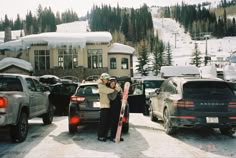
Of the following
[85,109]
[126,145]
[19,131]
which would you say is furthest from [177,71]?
[19,131]

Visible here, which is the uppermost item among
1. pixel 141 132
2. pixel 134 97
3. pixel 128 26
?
pixel 128 26

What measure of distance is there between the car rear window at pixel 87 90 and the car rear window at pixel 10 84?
1.69 meters

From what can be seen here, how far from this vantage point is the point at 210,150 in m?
7.24

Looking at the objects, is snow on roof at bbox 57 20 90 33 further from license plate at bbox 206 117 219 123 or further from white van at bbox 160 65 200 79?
license plate at bbox 206 117 219 123

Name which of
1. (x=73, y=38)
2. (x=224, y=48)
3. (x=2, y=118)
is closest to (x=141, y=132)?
(x=2, y=118)

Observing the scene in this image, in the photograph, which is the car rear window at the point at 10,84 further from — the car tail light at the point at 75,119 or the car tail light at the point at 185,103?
the car tail light at the point at 185,103

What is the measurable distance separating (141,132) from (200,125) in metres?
2.10

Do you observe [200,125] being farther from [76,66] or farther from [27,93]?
[76,66]

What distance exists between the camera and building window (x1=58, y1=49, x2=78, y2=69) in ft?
118

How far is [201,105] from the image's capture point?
8.16 metres

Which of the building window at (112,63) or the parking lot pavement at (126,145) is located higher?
the building window at (112,63)

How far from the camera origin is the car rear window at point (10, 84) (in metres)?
9.02

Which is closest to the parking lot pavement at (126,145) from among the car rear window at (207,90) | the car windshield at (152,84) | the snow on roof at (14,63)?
the car rear window at (207,90)

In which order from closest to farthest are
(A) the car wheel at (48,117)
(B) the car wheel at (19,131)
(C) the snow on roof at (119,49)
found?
(B) the car wheel at (19,131) < (A) the car wheel at (48,117) < (C) the snow on roof at (119,49)
